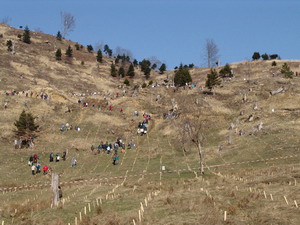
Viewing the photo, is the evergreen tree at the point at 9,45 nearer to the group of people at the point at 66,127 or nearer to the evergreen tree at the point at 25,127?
the group of people at the point at 66,127

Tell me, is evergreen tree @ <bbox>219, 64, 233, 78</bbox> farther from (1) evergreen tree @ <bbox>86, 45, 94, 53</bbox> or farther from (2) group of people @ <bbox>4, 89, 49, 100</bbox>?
(1) evergreen tree @ <bbox>86, 45, 94, 53</bbox>

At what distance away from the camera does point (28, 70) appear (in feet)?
352

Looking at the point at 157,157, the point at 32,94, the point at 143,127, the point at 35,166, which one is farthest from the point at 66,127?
the point at 157,157

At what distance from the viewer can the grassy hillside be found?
18156mm

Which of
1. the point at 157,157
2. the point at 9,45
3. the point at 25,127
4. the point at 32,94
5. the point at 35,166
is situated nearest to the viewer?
the point at 35,166

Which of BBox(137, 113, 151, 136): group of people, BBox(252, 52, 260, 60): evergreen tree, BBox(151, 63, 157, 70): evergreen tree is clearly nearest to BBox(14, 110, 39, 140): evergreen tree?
BBox(137, 113, 151, 136): group of people

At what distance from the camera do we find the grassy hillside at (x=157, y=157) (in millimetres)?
18156

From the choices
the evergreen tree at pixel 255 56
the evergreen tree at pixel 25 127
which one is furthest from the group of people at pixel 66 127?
the evergreen tree at pixel 255 56

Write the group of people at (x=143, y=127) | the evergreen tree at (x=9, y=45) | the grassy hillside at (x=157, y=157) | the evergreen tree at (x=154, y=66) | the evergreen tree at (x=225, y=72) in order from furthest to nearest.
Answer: the evergreen tree at (x=154, y=66), the evergreen tree at (x=9, y=45), the evergreen tree at (x=225, y=72), the group of people at (x=143, y=127), the grassy hillside at (x=157, y=157)

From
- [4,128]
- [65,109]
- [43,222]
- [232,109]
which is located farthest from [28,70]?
[43,222]

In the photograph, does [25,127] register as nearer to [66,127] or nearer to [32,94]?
[66,127]

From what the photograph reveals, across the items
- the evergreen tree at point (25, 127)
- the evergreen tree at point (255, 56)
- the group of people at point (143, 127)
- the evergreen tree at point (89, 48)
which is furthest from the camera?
the evergreen tree at point (89, 48)

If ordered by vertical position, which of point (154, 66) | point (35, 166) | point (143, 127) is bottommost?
point (35, 166)

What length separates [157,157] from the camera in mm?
47594
